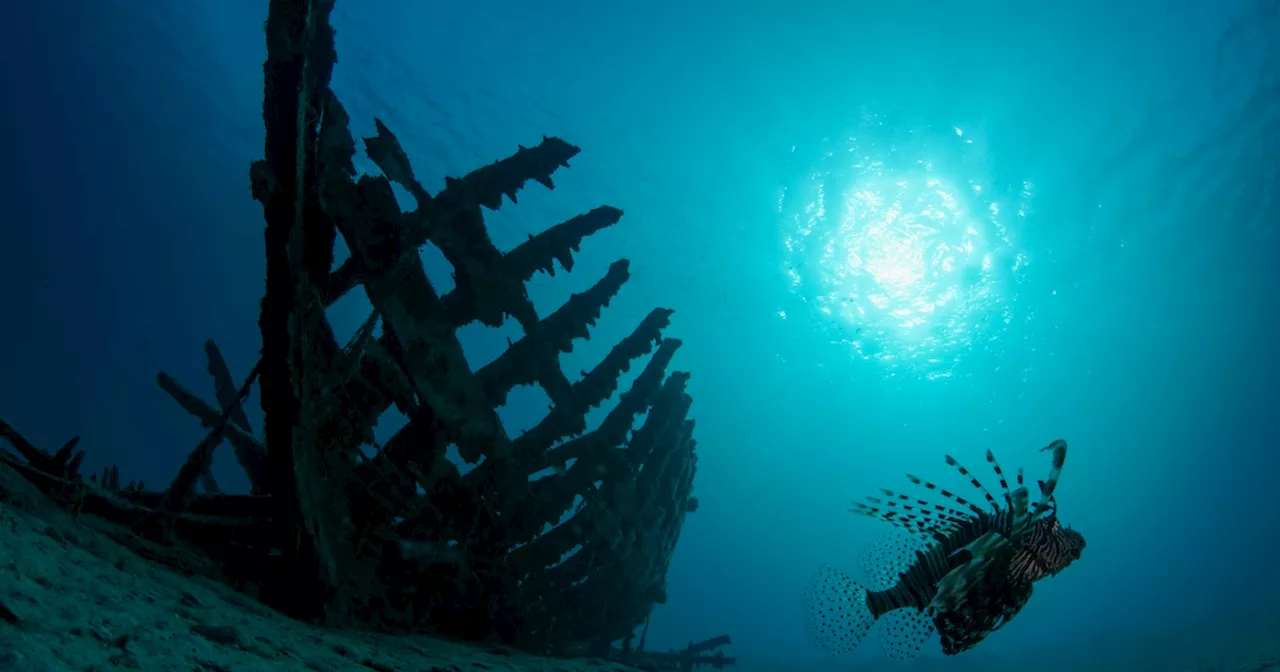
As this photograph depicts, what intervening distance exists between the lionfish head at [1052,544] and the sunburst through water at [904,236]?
1029 inches

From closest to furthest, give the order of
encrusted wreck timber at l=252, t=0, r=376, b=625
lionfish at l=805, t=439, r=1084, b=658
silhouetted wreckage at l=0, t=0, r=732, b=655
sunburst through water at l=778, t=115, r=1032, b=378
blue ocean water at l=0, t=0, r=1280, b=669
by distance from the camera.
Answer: encrusted wreck timber at l=252, t=0, r=376, b=625 → silhouetted wreckage at l=0, t=0, r=732, b=655 → lionfish at l=805, t=439, r=1084, b=658 → blue ocean water at l=0, t=0, r=1280, b=669 → sunburst through water at l=778, t=115, r=1032, b=378

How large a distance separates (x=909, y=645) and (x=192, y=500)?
5063 mm

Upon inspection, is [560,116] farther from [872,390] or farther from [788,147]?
[872,390]

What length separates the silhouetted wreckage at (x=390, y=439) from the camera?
239 centimetres

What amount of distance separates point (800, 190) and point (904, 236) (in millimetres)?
6285

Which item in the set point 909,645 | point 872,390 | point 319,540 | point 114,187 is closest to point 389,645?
point 319,540

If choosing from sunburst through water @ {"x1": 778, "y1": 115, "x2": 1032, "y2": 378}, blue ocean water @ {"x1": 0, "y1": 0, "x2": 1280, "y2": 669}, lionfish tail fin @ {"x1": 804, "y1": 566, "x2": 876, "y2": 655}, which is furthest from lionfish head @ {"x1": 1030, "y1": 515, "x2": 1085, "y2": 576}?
sunburst through water @ {"x1": 778, "y1": 115, "x2": 1032, "y2": 378}

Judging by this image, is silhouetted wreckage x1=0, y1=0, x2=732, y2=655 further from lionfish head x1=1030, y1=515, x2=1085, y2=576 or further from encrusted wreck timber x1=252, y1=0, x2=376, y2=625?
lionfish head x1=1030, y1=515, x2=1085, y2=576

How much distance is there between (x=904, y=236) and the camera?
29.7m

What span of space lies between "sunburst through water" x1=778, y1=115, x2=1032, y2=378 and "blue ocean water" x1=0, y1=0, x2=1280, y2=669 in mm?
185

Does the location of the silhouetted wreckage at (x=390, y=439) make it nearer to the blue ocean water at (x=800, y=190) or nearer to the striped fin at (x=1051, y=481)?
the striped fin at (x=1051, y=481)

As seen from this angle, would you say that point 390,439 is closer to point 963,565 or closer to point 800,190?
point 963,565

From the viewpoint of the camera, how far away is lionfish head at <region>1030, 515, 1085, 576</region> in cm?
329

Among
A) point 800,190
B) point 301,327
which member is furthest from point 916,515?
point 800,190
